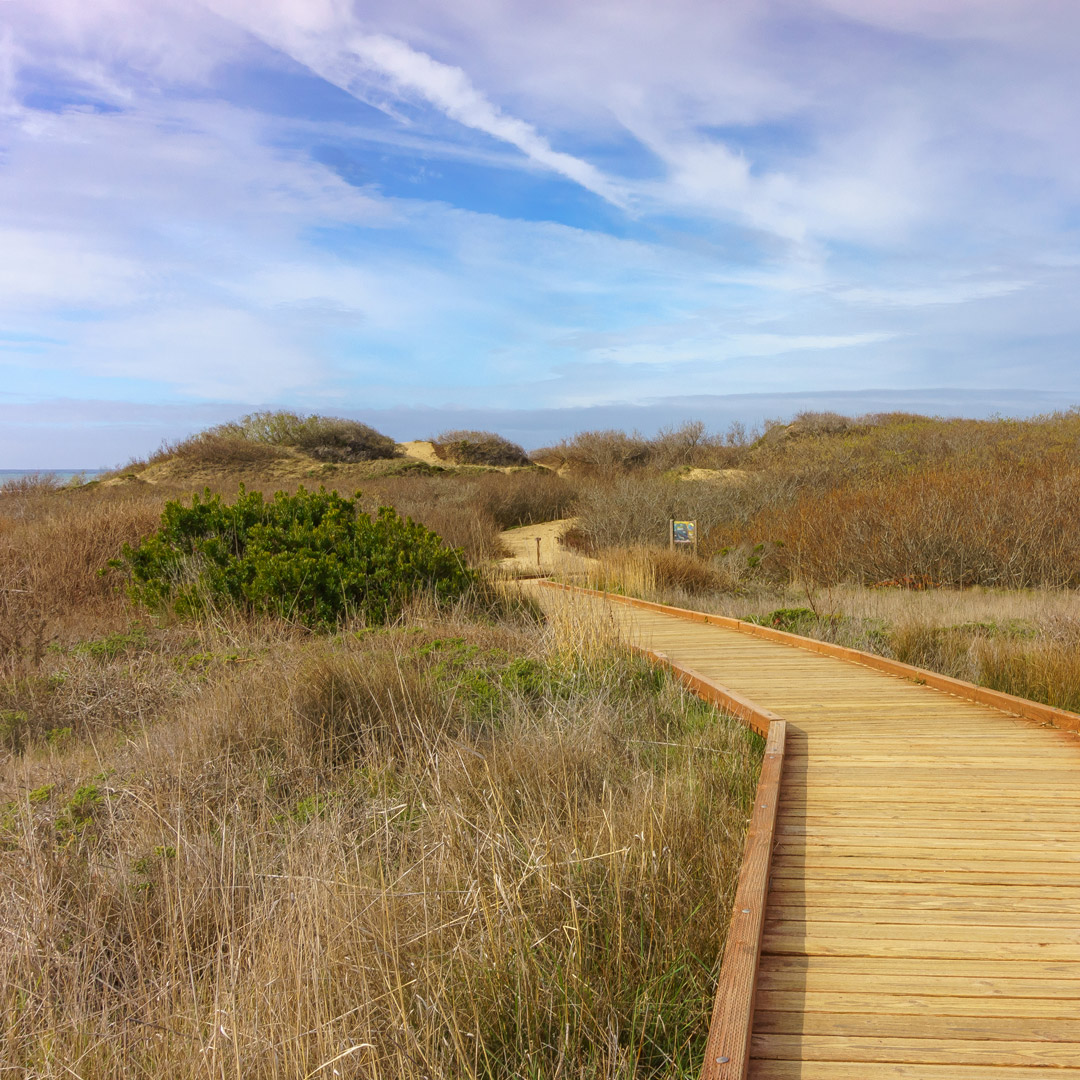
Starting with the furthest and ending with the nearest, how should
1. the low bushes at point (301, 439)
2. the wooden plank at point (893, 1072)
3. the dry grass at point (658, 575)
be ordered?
the low bushes at point (301, 439) → the dry grass at point (658, 575) → the wooden plank at point (893, 1072)

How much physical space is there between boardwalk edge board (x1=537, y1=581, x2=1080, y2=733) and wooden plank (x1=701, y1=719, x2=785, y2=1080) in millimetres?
2327

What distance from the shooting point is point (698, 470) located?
2848 cm

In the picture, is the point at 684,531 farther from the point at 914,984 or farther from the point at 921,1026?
the point at 921,1026

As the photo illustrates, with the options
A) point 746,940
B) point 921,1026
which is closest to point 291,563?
point 746,940

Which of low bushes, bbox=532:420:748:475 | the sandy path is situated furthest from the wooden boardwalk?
low bushes, bbox=532:420:748:475

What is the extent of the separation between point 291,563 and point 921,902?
7326mm

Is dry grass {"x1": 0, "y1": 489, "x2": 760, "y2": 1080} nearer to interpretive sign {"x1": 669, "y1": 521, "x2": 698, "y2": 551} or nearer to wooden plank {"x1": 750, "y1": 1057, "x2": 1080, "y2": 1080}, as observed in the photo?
wooden plank {"x1": 750, "y1": 1057, "x2": 1080, "y2": 1080}

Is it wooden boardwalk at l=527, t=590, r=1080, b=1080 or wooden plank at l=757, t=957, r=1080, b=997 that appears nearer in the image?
wooden boardwalk at l=527, t=590, r=1080, b=1080

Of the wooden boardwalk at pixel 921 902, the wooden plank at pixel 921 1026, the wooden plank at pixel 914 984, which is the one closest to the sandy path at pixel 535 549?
the wooden boardwalk at pixel 921 902

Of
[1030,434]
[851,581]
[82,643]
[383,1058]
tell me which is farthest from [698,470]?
[383,1058]

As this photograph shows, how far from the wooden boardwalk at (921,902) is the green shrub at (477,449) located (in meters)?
27.4

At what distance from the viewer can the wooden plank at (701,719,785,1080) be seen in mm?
2168

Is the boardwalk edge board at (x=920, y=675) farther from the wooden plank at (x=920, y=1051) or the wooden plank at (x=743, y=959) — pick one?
the wooden plank at (x=920, y=1051)

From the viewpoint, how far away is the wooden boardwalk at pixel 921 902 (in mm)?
2293
